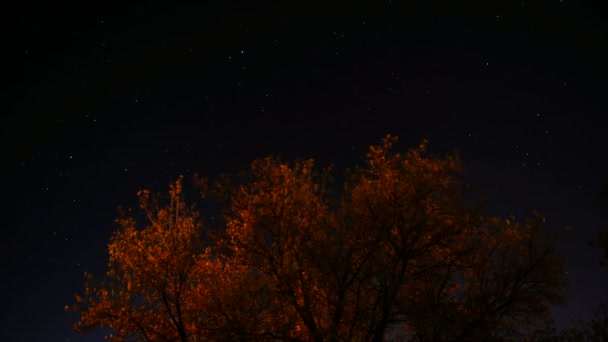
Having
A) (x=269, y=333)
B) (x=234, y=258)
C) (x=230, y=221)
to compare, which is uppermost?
(x=230, y=221)

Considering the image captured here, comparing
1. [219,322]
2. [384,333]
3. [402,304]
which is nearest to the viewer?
[402,304]

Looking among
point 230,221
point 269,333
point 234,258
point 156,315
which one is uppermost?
point 230,221

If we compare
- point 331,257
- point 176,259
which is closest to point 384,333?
point 331,257

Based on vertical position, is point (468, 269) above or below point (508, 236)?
below

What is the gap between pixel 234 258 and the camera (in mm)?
20312

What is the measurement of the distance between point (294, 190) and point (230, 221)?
280 centimetres

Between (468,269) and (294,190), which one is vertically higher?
(294,190)

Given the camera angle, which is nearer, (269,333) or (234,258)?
(269,333)

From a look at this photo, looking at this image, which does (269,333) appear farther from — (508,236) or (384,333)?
(508,236)

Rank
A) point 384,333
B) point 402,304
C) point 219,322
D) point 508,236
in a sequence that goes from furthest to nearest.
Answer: point 508,236 → point 219,322 → point 384,333 → point 402,304

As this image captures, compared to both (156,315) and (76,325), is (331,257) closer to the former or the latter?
(156,315)

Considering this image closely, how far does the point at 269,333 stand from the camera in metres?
18.1

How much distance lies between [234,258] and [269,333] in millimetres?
3503

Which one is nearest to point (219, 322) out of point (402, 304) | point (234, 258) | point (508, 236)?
point (234, 258)
